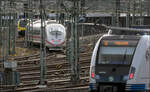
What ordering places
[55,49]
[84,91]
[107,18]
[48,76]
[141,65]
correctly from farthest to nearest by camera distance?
[107,18]
[55,49]
[48,76]
[84,91]
[141,65]

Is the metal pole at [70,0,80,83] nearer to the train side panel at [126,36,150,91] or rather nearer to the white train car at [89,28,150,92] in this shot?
the white train car at [89,28,150,92]

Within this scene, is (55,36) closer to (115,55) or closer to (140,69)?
(115,55)

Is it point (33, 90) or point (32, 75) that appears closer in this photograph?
point (33, 90)

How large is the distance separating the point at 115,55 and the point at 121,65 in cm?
44

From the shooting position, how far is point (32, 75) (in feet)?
65.6

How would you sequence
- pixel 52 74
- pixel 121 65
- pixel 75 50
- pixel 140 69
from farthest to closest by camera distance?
pixel 52 74 → pixel 75 50 → pixel 121 65 → pixel 140 69

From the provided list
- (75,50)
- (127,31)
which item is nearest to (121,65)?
(127,31)

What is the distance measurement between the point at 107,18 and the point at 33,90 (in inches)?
1193

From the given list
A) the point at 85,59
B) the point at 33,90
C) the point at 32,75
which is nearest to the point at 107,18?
the point at 85,59

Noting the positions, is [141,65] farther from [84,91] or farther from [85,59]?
[85,59]

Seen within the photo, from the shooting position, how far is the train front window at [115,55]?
529 inches

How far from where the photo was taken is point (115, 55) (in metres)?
13.6

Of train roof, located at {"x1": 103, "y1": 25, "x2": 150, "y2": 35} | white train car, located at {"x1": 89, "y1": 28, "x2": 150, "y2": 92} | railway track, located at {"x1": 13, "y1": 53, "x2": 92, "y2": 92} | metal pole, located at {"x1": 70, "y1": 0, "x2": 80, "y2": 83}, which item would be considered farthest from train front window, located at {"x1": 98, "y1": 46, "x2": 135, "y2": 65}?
metal pole, located at {"x1": 70, "y1": 0, "x2": 80, "y2": 83}

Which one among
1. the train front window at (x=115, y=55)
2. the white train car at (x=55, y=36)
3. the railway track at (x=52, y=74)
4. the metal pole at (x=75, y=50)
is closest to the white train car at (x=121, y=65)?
the train front window at (x=115, y=55)
